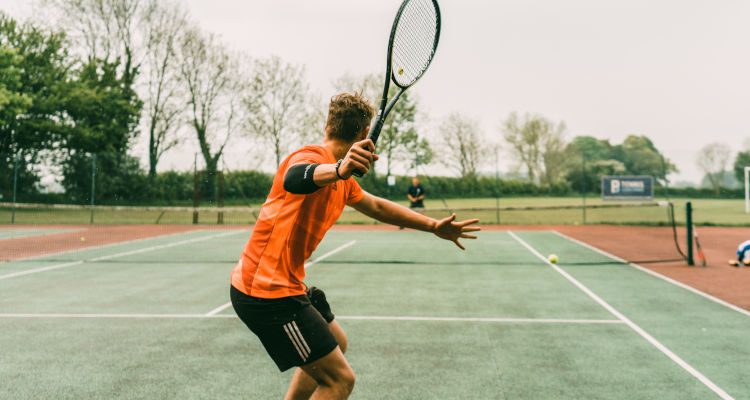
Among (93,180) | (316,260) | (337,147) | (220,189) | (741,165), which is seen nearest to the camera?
(337,147)

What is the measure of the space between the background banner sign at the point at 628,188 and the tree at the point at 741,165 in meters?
7.41

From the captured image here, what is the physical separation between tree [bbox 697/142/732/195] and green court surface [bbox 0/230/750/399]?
17.9 m

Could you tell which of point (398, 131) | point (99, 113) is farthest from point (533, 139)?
point (99, 113)

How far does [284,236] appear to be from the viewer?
2.25 m

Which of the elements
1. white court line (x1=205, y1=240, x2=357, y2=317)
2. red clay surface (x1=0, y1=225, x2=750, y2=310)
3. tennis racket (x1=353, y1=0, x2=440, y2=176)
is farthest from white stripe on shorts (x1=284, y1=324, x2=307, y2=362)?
red clay surface (x1=0, y1=225, x2=750, y2=310)

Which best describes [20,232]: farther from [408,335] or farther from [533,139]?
[533,139]

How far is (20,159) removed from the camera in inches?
818

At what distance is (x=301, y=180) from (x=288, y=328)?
2.27ft

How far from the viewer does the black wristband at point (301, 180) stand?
80.7 inches

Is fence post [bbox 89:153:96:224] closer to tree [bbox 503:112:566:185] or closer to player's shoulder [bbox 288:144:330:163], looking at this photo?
player's shoulder [bbox 288:144:330:163]

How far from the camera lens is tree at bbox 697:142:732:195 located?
23.5m

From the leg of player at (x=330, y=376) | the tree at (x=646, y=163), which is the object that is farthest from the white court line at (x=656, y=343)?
the tree at (x=646, y=163)

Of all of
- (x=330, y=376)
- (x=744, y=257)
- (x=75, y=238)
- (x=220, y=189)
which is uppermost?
(x=220, y=189)

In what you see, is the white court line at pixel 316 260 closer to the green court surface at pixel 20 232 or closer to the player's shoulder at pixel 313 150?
the player's shoulder at pixel 313 150
